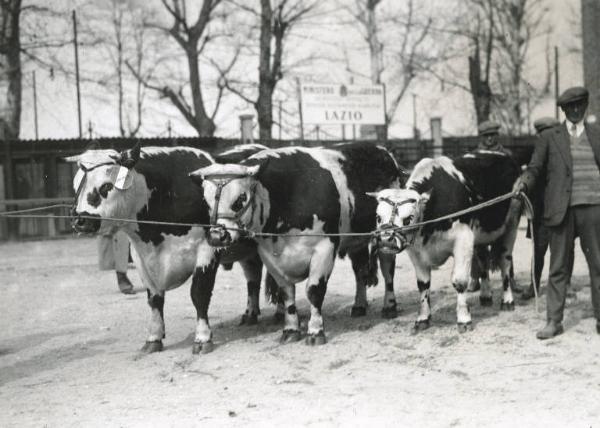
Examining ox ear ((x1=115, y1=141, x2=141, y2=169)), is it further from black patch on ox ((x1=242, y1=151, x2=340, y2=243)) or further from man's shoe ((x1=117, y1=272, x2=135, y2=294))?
man's shoe ((x1=117, y1=272, x2=135, y2=294))

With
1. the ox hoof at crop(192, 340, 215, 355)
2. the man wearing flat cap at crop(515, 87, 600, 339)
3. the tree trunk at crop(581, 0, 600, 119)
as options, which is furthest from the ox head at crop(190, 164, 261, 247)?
the tree trunk at crop(581, 0, 600, 119)

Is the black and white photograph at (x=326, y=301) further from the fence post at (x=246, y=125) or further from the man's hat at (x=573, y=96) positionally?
the fence post at (x=246, y=125)

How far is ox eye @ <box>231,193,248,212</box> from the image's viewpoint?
6.78 meters

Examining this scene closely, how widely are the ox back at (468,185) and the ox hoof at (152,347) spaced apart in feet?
9.13

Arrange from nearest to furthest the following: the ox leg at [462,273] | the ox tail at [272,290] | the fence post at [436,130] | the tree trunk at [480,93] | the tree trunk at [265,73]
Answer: the ox leg at [462,273] < the ox tail at [272,290] < the tree trunk at [265,73] < the fence post at [436,130] < the tree trunk at [480,93]

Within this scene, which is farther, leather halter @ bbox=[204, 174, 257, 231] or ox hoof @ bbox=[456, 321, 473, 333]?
ox hoof @ bbox=[456, 321, 473, 333]

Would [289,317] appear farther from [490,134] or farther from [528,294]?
[490,134]

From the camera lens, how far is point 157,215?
7250 mm

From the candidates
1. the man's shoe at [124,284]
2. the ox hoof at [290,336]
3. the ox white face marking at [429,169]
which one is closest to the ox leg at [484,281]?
the ox white face marking at [429,169]

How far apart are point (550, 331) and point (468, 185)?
1.83 meters

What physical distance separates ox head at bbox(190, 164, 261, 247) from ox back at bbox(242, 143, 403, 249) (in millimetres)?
330

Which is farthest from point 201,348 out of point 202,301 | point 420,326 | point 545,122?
point 545,122

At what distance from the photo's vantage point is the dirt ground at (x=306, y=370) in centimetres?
498

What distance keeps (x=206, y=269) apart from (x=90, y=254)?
10146mm
